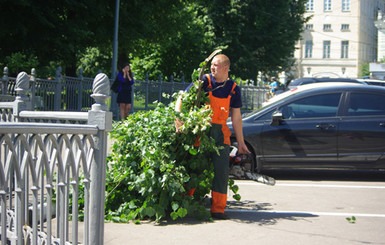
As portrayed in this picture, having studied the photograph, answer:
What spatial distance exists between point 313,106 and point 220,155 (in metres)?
3.43

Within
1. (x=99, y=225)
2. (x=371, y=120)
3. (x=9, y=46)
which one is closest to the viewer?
(x=99, y=225)

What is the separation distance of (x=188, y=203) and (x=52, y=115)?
2059mm

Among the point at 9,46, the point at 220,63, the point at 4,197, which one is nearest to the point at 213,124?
the point at 220,63

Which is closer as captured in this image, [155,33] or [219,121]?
[219,121]

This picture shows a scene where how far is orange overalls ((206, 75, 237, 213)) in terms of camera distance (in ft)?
19.8

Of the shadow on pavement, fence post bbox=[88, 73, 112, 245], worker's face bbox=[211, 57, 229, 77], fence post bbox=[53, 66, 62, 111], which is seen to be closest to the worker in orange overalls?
worker's face bbox=[211, 57, 229, 77]

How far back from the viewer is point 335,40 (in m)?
85.8

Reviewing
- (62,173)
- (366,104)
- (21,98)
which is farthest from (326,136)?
(62,173)

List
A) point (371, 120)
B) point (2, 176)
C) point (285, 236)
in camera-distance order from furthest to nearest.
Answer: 1. point (371, 120)
2. point (285, 236)
3. point (2, 176)

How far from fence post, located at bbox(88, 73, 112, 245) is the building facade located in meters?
82.5

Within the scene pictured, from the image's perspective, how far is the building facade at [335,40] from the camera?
84.3 metres

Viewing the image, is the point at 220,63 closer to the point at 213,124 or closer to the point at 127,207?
the point at 213,124

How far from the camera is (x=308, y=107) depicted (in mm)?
9023

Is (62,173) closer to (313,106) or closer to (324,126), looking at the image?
(324,126)
